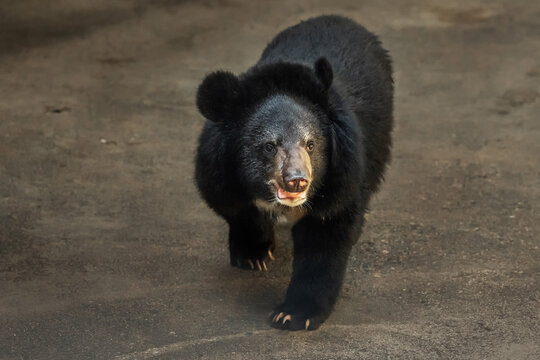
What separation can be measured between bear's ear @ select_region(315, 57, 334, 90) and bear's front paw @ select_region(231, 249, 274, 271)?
46.0 inches

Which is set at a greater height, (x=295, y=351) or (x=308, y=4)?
(x=308, y=4)

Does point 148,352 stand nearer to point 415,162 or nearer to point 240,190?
point 240,190

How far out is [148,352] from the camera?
466 cm

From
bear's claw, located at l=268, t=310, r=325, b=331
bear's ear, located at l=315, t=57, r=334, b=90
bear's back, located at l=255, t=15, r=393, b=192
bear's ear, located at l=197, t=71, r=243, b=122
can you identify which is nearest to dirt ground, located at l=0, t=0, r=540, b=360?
bear's claw, located at l=268, t=310, r=325, b=331

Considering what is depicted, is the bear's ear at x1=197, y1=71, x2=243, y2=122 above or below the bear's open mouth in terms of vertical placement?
above

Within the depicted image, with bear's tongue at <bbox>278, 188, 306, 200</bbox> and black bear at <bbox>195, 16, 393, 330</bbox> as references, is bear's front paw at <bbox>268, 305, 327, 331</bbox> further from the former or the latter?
bear's tongue at <bbox>278, 188, 306, 200</bbox>

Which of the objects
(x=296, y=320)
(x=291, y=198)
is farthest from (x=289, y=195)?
(x=296, y=320)

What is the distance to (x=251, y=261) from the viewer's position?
18.3 feet

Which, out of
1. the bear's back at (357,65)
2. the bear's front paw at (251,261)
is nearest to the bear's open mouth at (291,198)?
the bear's back at (357,65)

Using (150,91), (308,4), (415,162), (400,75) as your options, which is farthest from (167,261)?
(308,4)

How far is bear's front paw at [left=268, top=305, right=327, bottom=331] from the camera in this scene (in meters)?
4.85

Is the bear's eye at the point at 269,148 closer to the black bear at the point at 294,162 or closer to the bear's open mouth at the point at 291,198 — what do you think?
the black bear at the point at 294,162

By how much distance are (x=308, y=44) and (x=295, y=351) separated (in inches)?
79.4

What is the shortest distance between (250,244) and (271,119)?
951 millimetres
